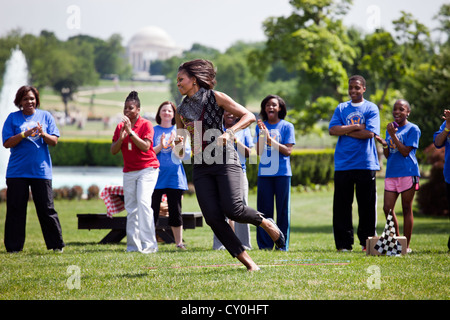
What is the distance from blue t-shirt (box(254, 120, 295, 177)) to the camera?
8812 millimetres

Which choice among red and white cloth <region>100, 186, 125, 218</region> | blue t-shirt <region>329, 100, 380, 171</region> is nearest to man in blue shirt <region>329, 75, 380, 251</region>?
blue t-shirt <region>329, 100, 380, 171</region>

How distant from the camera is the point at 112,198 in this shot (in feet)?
33.7

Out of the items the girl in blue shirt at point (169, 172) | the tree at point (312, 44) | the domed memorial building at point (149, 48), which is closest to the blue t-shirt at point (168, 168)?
the girl in blue shirt at point (169, 172)

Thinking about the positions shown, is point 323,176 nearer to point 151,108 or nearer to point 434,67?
point 434,67

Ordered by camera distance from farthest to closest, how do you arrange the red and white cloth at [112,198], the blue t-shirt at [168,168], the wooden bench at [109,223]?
1. the wooden bench at [109,223]
2. the red and white cloth at [112,198]
3. the blue t-shirt at [168,168]

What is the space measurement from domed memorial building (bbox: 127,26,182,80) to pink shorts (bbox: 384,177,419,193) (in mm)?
125745

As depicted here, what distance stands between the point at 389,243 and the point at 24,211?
16.7 ft

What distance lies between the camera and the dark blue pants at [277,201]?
8.84m

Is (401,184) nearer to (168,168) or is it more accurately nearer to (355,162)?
(355,162)

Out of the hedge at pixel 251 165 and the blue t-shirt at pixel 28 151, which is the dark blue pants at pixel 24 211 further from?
the hedge at pixel 251 165

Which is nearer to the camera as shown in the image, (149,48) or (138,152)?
(138,152)

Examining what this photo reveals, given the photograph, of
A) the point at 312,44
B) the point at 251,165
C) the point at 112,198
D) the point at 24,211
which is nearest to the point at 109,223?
the point at 112,198

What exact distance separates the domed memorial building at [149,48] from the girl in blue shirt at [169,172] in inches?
4887

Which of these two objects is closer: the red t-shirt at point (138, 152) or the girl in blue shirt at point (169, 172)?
the red t-shirt at point (138, 152)
